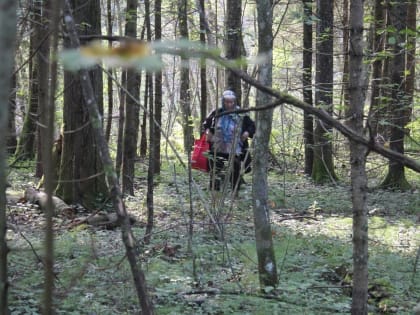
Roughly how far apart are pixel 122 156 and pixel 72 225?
183 centimetres

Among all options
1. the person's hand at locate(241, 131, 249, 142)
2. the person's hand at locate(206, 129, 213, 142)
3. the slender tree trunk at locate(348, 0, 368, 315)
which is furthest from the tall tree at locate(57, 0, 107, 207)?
the slender tree trunk at locate(348, 0, 368, 315)

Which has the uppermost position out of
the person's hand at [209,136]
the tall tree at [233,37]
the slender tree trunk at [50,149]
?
the tall tree at [233,37]

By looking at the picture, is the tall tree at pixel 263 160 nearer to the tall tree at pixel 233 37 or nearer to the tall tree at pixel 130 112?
the tall tree at pixel 130 112

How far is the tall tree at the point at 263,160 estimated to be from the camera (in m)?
5.08

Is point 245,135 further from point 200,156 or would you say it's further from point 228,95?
point 200,156

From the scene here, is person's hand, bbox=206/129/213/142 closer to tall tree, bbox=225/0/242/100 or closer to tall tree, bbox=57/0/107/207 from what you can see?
tall tree, bbox=225/0/242/100

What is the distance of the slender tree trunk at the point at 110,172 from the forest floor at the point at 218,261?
0.23m

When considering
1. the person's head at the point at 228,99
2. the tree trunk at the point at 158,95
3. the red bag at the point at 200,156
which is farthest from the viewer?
the tree trunk at the point at 158,95

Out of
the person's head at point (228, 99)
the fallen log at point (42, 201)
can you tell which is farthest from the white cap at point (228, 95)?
the fallen log at point (42, 201)

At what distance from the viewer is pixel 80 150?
9.18m

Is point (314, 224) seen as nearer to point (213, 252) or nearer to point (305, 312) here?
point (213, 252)

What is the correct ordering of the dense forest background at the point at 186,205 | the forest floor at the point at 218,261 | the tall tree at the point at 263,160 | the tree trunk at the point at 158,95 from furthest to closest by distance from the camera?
1. the tree trunk at the point at 158,95
2. the tall tree at the point at 263,160
3. the forest floor at the point at 218,261
4. the dense forest background at the point at 186,205

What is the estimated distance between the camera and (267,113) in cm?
526

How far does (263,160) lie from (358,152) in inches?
51.6
